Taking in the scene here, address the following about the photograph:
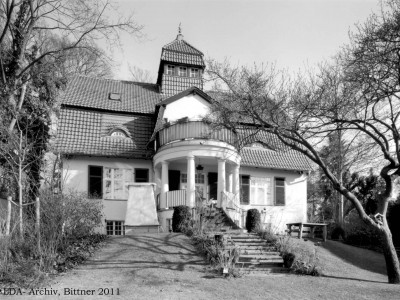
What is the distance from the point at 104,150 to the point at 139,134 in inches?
85.7

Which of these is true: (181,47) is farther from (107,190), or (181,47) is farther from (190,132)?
(107,190)

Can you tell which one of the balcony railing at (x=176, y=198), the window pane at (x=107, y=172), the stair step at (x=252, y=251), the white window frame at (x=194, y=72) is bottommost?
the stair step at (x=252, y=251)

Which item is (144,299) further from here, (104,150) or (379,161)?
(379,161)

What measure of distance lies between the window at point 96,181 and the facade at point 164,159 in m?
0.05

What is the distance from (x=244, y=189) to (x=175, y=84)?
7.82 meters

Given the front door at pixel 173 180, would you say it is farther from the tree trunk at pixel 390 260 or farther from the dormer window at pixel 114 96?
the tree trunk at pixel 390 260

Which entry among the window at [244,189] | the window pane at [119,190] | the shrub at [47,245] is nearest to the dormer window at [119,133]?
the window pane at [119,190]

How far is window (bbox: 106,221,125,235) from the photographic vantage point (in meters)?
20.3

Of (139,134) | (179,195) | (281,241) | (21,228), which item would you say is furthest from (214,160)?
(21,228)

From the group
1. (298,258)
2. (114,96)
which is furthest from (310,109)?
(114,96)

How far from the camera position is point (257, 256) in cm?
1325

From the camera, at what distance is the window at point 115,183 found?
20547mm

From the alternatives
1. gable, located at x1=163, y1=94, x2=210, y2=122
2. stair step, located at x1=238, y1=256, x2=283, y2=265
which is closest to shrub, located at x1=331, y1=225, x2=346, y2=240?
gable, located at x1=163, y1=94, x2=210, y2=122

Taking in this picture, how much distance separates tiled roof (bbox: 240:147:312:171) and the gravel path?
846cm
